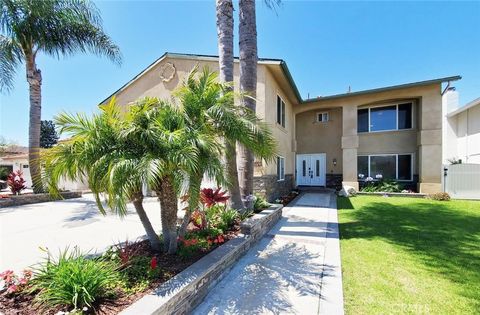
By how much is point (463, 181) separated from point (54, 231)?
63.4 ft

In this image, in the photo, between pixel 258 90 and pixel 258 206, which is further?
pixel 258 90

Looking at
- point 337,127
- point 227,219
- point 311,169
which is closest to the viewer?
point 227,219

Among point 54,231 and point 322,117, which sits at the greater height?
point 322,117

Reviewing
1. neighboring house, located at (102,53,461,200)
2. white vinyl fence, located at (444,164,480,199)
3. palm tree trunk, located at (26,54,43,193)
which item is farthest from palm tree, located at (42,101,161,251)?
white vinyl fence, located at (444,164,480,199)

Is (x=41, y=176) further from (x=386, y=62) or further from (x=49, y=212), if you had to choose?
(x=386, y=62)

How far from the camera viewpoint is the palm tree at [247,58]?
26.4 feet

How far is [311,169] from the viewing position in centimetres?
1941

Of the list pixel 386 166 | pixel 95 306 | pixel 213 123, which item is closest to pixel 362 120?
pixel 386 166

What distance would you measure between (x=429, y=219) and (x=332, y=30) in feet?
38.8

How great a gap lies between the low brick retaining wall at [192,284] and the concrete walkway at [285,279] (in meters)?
0.15

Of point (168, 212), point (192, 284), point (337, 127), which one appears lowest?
point (192, 284)

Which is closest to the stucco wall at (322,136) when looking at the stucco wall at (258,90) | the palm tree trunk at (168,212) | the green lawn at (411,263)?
the stucco wall at (258,90)

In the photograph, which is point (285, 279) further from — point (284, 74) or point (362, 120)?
point (362, 120)

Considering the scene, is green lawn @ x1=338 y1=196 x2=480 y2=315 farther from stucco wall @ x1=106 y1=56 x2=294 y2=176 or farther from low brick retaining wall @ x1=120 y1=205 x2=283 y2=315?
stucco wall @ x1=106 y1=56 x2=294 y2=176
